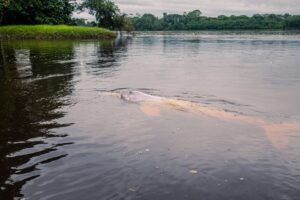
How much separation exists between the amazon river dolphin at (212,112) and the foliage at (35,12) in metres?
56.5

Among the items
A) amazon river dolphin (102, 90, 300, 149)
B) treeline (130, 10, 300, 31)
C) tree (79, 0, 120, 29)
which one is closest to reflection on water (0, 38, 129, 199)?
amazon river dolphin (102, 90, 300, 149)

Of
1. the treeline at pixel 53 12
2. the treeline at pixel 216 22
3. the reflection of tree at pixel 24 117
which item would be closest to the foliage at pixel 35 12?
the treeline at pixel 53 12

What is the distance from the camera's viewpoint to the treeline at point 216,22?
15545 cm

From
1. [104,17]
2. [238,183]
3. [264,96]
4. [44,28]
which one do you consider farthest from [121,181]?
[104,17]

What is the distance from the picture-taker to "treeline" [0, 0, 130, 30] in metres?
66.2

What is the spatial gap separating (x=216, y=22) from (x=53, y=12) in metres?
112

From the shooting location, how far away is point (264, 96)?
15836mm

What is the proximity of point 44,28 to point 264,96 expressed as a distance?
54.5m

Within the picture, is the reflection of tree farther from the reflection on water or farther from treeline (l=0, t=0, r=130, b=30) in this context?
treeline (l=0, t=0, r=130, b=30)

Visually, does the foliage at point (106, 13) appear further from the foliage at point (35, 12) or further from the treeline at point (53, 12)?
the foliage at point (35, 12)

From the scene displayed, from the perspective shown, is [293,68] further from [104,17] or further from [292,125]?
[104,17]

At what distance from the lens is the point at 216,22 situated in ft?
563

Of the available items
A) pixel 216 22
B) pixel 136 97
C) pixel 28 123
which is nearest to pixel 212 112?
pixel 136 97

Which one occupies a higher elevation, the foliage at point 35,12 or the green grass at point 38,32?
the foliage at point 35,12
